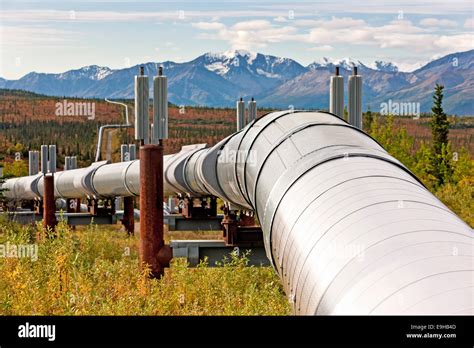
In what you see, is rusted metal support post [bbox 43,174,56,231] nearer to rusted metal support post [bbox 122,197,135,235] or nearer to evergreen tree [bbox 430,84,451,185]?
rusted metal support post [bbox 122,197,135,235]

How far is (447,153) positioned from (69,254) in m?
41.6

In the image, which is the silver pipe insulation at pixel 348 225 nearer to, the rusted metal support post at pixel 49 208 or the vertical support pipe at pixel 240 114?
the vertical support pipe at pixel 240 114

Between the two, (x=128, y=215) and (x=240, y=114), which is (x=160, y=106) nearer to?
(x=240, y=114)

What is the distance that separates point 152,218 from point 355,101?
3777mm

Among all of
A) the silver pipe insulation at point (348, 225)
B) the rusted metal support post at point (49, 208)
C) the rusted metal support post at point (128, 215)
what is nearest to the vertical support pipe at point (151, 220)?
the silver pipe insulation at point (348, 225)

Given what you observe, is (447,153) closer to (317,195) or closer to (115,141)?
(317,195)

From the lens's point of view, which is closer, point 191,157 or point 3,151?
point 191,157

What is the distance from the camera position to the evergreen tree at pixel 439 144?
164 ft

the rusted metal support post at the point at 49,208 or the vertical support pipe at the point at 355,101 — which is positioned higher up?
the vertical support pipe at the point at 355,101

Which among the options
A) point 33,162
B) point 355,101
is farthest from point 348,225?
point 33,162

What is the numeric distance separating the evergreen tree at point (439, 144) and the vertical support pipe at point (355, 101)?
121 ft

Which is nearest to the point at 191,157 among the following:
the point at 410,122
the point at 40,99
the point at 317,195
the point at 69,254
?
the point at 69,254
